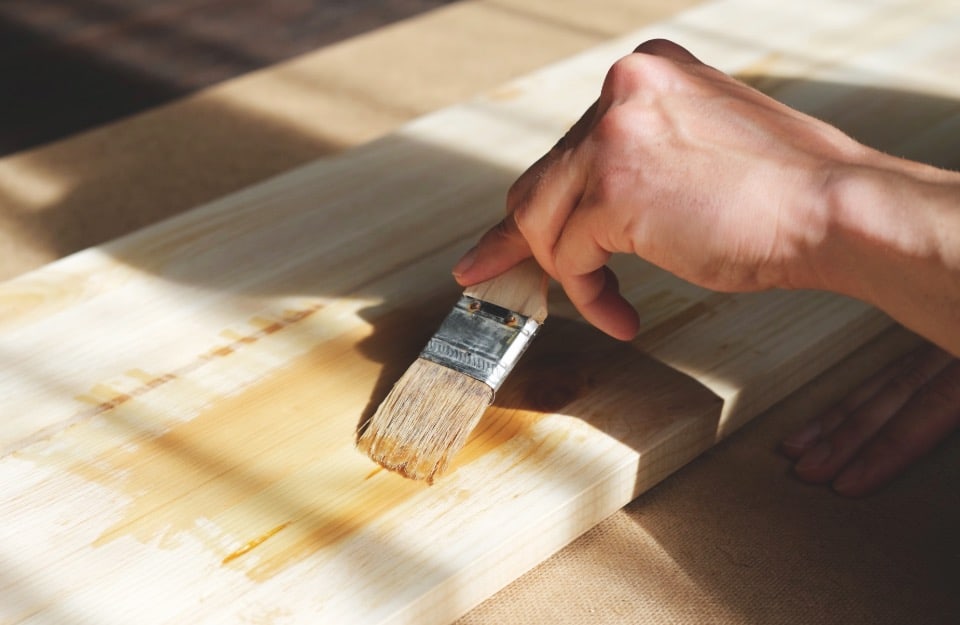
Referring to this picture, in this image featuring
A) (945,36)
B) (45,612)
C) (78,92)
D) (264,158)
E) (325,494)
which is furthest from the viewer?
(78,92)

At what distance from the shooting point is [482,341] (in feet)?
3.71

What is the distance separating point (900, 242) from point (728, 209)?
0.49 ft

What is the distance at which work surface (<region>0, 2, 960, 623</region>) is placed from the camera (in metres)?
1.00

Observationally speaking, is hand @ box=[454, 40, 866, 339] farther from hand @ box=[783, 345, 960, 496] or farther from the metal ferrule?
hand @ box=[783, 345, 960, 496]

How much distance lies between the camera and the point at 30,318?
4.28 ft

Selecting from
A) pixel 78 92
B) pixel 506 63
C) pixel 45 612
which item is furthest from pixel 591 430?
pixel 78 92

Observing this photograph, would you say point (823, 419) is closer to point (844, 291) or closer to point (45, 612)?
point (844, 291)

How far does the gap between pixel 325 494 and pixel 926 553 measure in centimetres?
63

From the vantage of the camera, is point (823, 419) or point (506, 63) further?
point (506, 63)

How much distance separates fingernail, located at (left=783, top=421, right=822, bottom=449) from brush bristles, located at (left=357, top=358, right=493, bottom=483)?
37 centimetres

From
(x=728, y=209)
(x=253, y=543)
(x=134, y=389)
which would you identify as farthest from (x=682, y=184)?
(x=134, y=389)

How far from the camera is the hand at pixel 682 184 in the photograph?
0.98 meters

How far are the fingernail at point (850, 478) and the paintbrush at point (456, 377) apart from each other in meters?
Result: 0.38

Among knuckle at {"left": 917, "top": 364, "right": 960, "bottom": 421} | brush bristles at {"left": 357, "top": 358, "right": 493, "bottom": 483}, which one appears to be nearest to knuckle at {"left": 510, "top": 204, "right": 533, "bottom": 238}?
brush bristles at {"left": 357, "top": 358, "right": 493, "bottom": 483}
